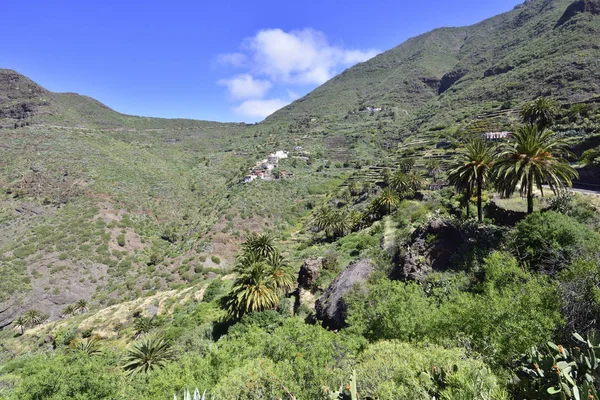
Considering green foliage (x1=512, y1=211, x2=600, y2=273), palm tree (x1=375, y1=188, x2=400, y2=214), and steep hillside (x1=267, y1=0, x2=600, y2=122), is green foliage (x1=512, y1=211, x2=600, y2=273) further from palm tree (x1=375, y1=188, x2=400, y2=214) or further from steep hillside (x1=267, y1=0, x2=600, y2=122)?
steep hillside (x1=267, y1=0, x2=600, y2=122)

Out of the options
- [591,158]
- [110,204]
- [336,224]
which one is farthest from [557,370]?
[110,204]

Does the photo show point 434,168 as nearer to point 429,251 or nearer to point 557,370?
→ point 429,251

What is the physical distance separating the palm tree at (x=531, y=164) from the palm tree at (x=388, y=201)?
25.5 meters

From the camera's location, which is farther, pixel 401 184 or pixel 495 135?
pixel 495 135

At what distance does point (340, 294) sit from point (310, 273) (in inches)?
307

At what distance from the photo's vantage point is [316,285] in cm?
2988

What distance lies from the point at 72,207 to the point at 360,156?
295ft

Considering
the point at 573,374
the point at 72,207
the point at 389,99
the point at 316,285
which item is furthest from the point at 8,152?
the point at 389,99

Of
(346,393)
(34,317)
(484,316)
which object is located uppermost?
(484,316)

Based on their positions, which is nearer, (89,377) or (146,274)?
(89,377)

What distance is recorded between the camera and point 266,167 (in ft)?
327

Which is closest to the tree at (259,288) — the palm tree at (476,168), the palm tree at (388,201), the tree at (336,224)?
the palm tree at (476,168)

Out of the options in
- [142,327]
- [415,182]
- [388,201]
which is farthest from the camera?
[415,182]

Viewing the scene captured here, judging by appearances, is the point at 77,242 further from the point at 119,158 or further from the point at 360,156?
the point at 360,156
